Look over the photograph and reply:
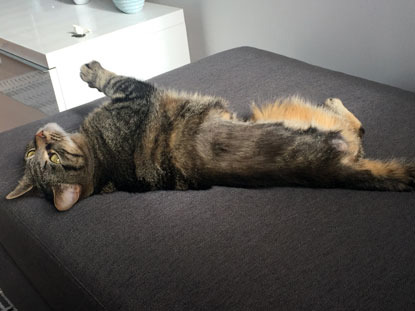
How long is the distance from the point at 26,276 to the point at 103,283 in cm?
45

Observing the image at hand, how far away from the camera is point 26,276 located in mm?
1294

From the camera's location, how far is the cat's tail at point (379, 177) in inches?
42.6

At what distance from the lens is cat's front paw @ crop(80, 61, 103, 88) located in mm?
1415

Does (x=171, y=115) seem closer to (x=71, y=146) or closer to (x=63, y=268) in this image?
(x=71, y=146)

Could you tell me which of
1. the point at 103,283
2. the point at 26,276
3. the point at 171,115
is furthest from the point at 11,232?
the point at 171,115

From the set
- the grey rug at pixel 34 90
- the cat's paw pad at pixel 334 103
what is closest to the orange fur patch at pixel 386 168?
the cat's paw pad at pixel 334 103

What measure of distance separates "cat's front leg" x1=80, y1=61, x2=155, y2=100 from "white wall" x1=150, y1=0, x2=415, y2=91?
903 mm

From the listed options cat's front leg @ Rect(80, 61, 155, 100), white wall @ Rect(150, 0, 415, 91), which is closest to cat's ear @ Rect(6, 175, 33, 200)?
cat's front leg @ Rect(80, 61, 155, 100)

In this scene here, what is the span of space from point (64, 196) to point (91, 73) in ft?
1.46

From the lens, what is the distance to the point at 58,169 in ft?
3.87

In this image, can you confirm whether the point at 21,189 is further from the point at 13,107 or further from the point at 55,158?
the point at 13,107

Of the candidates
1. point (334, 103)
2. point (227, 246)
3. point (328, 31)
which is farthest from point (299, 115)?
point (328, 31)

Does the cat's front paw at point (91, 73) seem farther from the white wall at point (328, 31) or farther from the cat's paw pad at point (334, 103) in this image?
the white wall at point (328, 31)

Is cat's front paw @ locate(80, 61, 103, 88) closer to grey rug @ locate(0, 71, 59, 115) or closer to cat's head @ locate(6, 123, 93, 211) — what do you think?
cat's head @ locate(6, 123, 93, 211)
